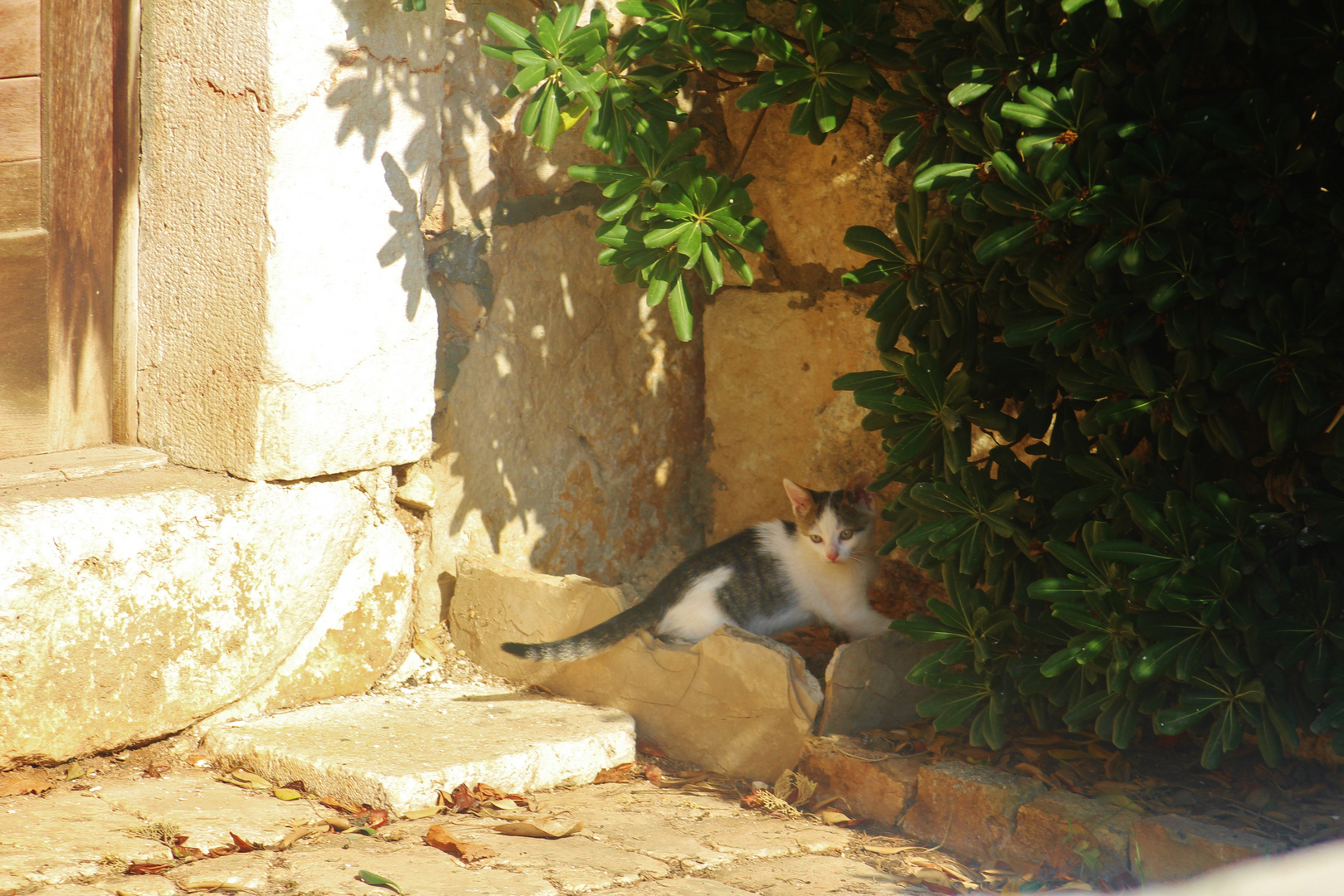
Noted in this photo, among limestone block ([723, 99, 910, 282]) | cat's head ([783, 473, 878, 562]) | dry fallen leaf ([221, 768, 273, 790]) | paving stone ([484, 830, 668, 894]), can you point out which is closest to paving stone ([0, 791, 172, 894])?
dry fallen leaf ([221, 768, 273, 790])

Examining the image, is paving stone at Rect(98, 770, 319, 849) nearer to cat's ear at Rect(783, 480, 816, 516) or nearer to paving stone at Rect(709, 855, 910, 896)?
paving stone at Rect(709, 855, 910, 896)

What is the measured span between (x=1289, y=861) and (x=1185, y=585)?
1.55m

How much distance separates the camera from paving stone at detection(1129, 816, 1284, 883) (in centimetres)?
211

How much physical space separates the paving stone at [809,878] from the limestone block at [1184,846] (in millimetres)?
514

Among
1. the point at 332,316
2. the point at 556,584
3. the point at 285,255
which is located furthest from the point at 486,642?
the point at 285,255

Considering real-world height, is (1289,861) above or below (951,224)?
below

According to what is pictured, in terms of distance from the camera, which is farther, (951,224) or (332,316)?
(332,316)

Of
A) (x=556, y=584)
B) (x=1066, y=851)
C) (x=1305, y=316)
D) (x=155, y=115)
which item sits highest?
(x=155, y=115)

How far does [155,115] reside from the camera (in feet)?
9.71

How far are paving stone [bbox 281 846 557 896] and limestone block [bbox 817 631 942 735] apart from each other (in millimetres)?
982

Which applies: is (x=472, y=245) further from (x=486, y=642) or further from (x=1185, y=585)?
(x=1185, y=585)

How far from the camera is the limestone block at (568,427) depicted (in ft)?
11.1

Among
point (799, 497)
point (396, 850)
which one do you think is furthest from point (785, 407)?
point (396, 850)

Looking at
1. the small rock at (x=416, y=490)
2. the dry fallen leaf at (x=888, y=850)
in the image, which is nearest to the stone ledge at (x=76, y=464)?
the small rock at (x=416, y=490)
